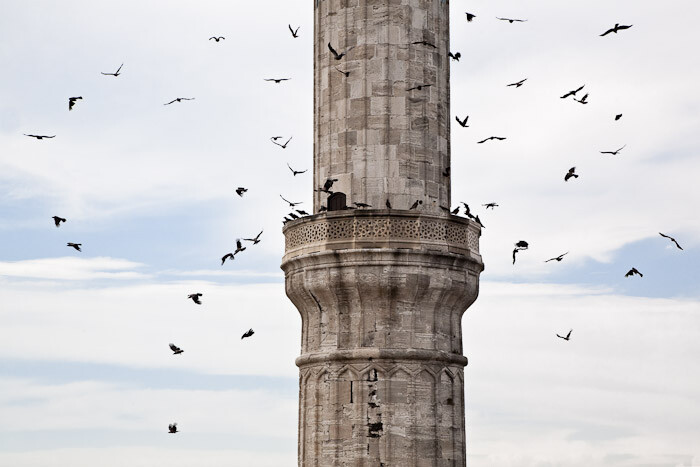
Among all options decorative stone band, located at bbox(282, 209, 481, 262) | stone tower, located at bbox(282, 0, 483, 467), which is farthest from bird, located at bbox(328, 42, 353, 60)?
decorative stone band, located at bbox(282, 209, 481, 262)

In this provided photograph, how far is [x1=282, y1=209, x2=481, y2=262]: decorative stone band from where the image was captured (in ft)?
118

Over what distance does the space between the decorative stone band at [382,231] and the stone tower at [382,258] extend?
4cm

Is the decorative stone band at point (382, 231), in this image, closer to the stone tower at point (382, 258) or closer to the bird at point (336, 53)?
the stone tower at point (382, 258)

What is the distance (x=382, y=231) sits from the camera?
36.1 meters

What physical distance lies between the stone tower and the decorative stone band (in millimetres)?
38

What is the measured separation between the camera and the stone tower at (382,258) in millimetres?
35688

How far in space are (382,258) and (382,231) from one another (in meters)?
0.74

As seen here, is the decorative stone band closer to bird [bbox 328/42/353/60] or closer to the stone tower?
the stone tower

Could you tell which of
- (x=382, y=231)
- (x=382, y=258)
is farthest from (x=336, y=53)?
(x=382, y=258)

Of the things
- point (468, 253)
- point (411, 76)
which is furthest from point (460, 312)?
point (411, 76)

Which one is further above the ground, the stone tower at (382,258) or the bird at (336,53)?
the bird at (336,53)

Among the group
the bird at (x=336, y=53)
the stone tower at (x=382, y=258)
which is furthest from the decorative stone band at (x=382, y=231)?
the bird at (x=336, y=53)

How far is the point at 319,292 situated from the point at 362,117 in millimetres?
5001

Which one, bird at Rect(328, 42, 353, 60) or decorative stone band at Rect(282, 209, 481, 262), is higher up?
bird at Rect(328, 42, 353, 60)
